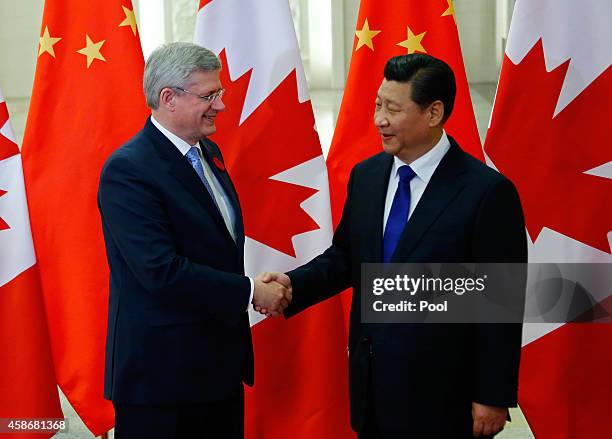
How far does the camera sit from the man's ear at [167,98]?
7.49 ft

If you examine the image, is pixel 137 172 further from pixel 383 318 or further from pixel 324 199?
pixel 324 199

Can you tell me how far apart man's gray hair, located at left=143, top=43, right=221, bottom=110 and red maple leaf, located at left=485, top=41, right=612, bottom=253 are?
3.52 ft

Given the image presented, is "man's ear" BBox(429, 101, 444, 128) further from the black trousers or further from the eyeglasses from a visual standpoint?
the black trousers

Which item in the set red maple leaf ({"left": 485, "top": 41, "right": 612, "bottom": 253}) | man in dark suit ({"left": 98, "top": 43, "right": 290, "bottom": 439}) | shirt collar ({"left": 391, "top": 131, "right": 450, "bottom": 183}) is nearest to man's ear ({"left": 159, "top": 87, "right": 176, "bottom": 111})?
man in dark suit ({"left": 98, "top": 43, "right": 290, "bottom": 439})

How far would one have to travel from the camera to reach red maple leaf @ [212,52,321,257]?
117 inches

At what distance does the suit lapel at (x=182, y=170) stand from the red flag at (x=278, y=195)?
655 mm

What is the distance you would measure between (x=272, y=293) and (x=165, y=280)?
333 millimetres

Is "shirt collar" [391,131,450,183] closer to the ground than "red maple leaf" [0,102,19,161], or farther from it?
closer to the ground

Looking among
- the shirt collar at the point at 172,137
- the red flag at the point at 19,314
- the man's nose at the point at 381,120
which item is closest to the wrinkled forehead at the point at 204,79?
the shirt collar at the point at 172,137

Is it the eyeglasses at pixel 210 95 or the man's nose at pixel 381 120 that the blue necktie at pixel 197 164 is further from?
the man's nose at pixel 381 120

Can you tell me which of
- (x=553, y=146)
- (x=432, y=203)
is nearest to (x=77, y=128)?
(x=432, y=203)

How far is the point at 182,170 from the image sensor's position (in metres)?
2.29

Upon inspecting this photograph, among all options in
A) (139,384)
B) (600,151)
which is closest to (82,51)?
(139,384)

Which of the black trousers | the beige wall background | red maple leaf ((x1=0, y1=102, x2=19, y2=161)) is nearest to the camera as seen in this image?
the black trousers
